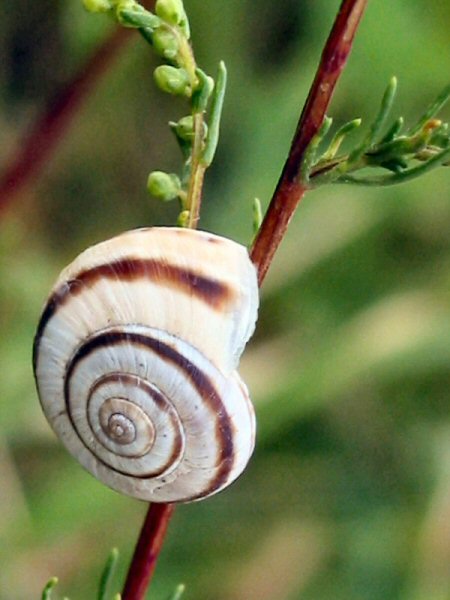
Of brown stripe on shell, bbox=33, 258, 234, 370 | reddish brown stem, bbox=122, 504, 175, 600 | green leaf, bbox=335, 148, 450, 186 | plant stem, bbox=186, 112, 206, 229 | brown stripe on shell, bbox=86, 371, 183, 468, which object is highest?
green leaf, bbox=335, 148, 450, 186

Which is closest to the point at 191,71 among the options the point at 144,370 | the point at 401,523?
the point at 144,370

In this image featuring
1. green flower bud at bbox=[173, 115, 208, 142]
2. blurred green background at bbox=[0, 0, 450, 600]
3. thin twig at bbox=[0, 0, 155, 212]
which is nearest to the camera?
green flower bud at bbox=[173, 115, 208, 142]

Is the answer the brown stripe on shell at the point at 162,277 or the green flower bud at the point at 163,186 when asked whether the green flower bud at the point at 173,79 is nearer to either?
the green flower bud at the point at 163,186

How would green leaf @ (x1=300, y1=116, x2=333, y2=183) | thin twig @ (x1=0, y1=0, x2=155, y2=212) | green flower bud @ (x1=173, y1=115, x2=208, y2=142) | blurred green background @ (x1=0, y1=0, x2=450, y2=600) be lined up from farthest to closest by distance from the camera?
blurred green background @ (x1=0, y1=0, x2=450, y2=600), thin twig @ (x1=0, y1=0, x2=155, y2=212), green flower bud @ (x1=173, y1=115, x2=208, y2=142), green leaf @ (x1=300, y1=116, x2=333, y2=183)

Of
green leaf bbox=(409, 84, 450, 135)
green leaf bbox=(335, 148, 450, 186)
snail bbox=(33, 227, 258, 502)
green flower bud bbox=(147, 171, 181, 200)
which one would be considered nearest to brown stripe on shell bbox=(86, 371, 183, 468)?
snail bbox=(33, 227, 258, 502)

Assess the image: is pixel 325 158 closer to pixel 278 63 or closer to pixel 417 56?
pixel 417 56

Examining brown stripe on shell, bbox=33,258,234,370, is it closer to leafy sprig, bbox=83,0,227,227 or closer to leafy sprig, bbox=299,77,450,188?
leafy sprig, bbox=83,0,227,227
